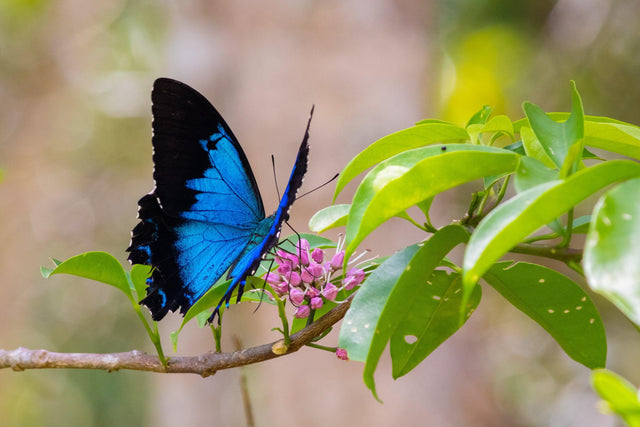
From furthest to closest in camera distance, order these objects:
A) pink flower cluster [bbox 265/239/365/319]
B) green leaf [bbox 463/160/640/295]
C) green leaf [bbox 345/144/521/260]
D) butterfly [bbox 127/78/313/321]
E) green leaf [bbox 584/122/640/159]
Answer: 1. butterfly [bbox 127/78/313/321]
2. pink flower cluster [bbox 265/239/365/319]
3. green leaf [bbox 584/122/640/159]
4. green leaf [bbox 345/144/521/260]
5. green leaf [bbox 463/160/640/295]

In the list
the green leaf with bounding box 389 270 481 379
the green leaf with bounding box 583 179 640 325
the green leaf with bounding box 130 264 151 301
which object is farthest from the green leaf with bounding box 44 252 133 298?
the green leaf with bounding box 583 179 640 325

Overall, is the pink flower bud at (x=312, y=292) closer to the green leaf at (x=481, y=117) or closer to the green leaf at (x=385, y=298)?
the green leaf at (x=385, y=298)

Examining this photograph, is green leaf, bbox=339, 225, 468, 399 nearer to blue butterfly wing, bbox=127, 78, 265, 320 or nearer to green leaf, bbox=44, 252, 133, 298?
green leaf, bbox=44, 252, 133, 298

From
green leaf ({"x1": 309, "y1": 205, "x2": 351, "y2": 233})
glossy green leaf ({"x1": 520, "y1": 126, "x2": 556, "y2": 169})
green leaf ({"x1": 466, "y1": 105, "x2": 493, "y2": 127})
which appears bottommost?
green leaf ({"x1": 309, "y1": 205, "x2": 351, "y2": 233})

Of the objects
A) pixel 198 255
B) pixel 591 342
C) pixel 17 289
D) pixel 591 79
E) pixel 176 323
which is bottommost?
pixel 17 289

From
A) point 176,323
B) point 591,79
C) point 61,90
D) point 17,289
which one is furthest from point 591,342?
point 61,90

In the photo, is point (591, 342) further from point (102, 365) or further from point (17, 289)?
point (17, 289)
